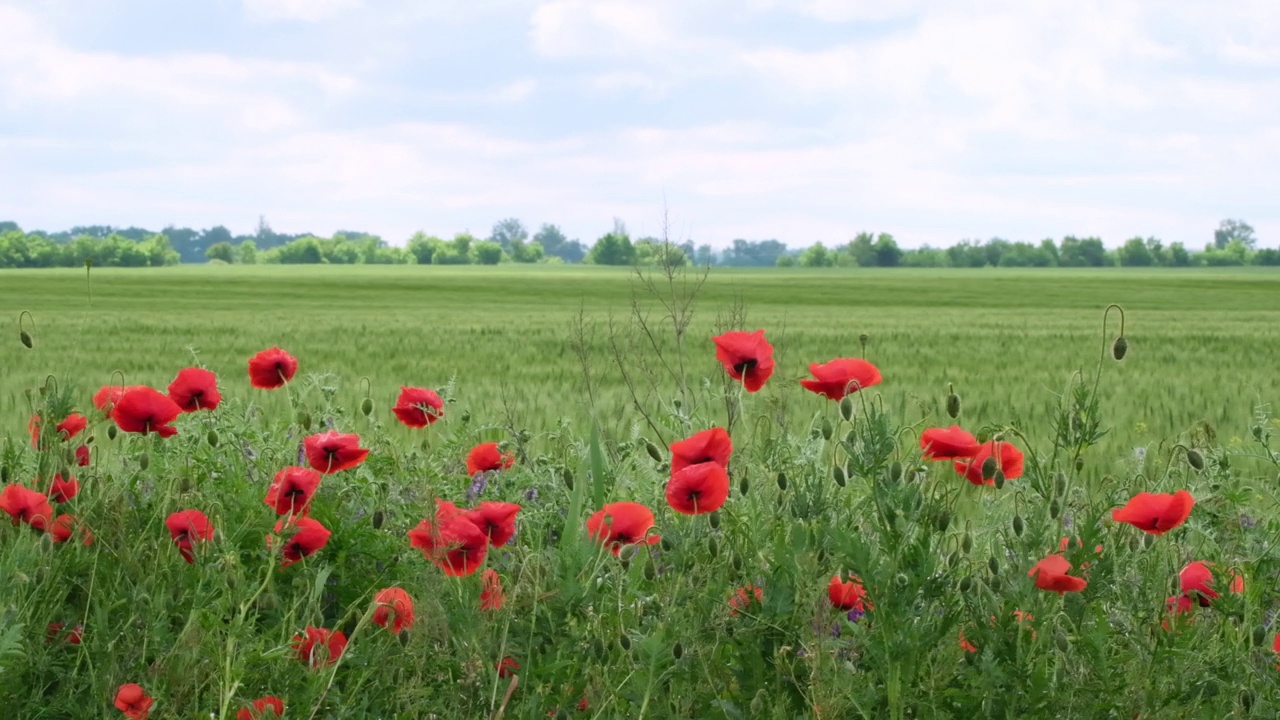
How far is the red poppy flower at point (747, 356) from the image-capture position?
2.46 metres

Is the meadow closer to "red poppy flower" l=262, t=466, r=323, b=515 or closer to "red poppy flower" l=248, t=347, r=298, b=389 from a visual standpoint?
"red poppy flower" l=262, t=466, r=323, b=515

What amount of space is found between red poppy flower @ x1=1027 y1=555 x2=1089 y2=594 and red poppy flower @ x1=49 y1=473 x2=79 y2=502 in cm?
198

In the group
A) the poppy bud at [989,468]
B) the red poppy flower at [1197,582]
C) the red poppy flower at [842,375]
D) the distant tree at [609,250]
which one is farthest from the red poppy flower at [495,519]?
the distant tree at [609,250]

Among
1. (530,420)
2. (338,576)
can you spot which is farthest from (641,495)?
(530,420)

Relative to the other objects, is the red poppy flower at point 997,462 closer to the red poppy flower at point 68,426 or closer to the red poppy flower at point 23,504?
the red poppy flower at point 23,504

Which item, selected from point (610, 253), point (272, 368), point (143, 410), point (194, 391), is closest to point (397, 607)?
point (143, 410)

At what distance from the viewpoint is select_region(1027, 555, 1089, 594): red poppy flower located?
181 cm

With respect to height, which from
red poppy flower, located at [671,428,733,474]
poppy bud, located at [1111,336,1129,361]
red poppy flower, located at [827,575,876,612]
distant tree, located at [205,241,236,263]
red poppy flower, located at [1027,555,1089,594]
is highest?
poppy bud, located at [1111,336,1129,361]

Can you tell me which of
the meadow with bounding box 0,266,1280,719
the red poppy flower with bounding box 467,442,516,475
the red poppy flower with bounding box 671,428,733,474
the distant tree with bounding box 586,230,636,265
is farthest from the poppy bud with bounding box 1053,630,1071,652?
the distant tree with bounding box 586,230,636,265

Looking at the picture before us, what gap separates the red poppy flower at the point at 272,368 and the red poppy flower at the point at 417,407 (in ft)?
0.95

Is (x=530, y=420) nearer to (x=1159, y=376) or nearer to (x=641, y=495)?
(x=641, y=495)

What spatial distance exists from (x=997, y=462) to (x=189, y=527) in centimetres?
155

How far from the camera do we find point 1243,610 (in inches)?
81.3

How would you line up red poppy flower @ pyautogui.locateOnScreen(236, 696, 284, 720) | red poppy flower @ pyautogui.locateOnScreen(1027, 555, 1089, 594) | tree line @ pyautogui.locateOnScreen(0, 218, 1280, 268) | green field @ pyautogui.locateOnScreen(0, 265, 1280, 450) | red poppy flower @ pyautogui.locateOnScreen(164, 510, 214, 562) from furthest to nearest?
1. tree line @ pyautogui.locateOnScreen(0, 218, 1280, 268)
2. green field @ pyautogui.locateOnScreen(0, 265, 1280, 450)
3. red poppy flower @ pyautogui.locateOnScreen(164, 510, 214, 562)
4. red poppy flower @ pyautogui.locateOnScreen(1027, 555, 1089, 594)
5. red poppy flower @ pyautogui.locateOnScreen(236, 696, 284, 720)
